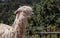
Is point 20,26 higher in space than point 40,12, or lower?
lower

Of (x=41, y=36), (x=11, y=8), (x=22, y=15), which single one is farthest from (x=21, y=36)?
(x=11, y=8)

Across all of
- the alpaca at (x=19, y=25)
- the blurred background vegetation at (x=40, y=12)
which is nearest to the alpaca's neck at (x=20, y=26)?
the alpaca at (x=19, y=25)

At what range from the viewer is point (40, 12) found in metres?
6.96

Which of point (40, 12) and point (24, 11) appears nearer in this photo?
point (24, 11)

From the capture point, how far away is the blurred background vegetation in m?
6.65

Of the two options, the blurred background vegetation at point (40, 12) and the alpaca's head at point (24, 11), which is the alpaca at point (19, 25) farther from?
the blurred background vegetation at point (40, 12)

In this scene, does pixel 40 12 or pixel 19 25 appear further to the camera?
pixel 40 12

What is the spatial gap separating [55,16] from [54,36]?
6.65 ft

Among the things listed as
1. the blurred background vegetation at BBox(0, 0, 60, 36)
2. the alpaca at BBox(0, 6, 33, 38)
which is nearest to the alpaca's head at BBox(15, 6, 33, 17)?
the alpaca at BBox(0, 6, 33, 38)

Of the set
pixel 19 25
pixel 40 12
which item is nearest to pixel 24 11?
pixel 19 25

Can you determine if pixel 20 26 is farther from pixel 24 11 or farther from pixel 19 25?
pixel 24 11

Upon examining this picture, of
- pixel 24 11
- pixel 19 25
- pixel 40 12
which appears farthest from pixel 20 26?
pixel 40 12

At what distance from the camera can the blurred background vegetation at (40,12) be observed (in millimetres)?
6648

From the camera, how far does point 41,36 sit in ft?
17.0
